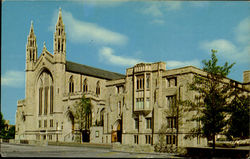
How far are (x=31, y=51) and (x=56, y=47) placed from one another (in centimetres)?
1314

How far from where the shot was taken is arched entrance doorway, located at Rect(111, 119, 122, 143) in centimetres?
6062

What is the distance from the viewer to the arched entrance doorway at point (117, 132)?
60625 mm

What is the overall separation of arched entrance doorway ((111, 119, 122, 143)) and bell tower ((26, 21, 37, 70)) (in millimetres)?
37463

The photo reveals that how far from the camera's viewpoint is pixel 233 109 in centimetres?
3456

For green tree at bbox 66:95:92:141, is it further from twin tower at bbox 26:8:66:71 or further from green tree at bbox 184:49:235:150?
green tree at bbox 184:49:235:150

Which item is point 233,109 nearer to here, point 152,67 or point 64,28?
point 152,67

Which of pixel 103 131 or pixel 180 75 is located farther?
pixel 103 131

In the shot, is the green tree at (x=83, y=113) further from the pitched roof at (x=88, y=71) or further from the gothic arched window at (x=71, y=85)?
the pitched roof at (x=88, y=71)

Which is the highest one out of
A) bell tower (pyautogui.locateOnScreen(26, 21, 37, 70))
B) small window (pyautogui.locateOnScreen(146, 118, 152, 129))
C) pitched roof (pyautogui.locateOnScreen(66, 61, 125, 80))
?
bell tower (pyautogui.locateOnScreen(26, 21, 37, 70))

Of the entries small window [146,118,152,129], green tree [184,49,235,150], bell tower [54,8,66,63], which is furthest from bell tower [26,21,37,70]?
green tree [184,49,235,150]

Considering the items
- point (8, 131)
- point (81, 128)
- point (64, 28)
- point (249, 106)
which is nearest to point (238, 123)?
point (249, 106)

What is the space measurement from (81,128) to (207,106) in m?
35.8

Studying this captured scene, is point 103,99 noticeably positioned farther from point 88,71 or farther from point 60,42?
point 60,42

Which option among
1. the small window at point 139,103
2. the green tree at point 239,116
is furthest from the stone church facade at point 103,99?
the green tree at point 239,116
